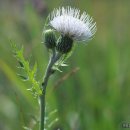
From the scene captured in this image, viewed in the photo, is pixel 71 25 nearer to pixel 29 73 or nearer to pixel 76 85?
pixel 29 73

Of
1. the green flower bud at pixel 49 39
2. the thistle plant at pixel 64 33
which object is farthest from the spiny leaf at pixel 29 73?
the green flower bud at pixel 49 39

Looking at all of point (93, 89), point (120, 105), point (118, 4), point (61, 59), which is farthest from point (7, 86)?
point (118, 4)

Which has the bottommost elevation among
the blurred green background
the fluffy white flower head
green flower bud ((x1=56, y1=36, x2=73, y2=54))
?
the blurred green background

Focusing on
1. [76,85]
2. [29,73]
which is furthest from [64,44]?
[76,85]

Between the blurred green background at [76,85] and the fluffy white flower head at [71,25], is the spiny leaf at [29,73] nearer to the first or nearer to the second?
the fluffy white flower head at [71,25]

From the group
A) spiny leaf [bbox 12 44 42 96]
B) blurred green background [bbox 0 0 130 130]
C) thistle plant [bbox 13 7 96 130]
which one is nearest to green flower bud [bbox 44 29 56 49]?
thistle plant [bbox 13 7 96 130]

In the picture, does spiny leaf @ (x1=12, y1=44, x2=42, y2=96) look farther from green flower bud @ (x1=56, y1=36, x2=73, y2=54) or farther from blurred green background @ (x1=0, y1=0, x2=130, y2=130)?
blurred green background @ (x1=0, y1=0, x2=130, y2=130)

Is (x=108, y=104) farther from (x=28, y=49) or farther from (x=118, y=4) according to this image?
(x=118, y=4)
